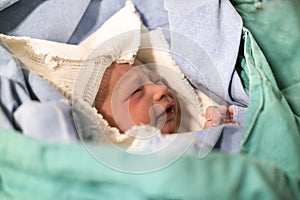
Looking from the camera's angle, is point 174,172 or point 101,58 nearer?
point 174,172

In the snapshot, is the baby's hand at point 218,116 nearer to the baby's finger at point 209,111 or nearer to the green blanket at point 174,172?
the baby's finger at point 209,111

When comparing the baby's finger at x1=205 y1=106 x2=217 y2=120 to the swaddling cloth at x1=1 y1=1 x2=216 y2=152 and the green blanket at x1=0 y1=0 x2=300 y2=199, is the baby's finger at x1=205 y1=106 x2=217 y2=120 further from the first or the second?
the green blanket at x1=0 y1=0 x2=300 y2=199

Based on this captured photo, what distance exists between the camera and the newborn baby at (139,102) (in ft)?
2.10

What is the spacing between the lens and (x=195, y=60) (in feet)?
2.35

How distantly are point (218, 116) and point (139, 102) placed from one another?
0.12 meters

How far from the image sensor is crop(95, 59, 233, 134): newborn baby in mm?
642

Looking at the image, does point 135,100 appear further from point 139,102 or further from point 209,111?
point 209,111

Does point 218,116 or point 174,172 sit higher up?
point 174,172

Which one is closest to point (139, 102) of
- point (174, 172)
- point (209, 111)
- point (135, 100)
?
point (135, 100)

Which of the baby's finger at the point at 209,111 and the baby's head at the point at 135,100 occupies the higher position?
the baby's head at the point at 135,100

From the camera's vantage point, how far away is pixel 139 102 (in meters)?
0.68

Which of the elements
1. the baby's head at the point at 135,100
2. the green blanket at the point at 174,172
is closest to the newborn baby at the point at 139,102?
the baby's head at the point at 135,100

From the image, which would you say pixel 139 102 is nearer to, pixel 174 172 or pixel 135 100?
pixel 135 100

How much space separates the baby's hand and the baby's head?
49 millimetres
